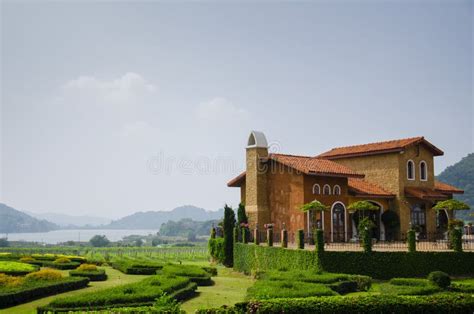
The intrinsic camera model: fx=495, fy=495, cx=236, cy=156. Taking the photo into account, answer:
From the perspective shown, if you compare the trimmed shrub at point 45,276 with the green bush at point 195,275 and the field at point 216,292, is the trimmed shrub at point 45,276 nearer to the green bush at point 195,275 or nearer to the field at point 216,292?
the field at point 216,292

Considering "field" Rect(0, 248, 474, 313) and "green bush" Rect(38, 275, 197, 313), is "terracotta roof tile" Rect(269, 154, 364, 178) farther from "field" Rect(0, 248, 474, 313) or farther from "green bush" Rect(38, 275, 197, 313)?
"green bush" Rect(38, 275, 197, 313)

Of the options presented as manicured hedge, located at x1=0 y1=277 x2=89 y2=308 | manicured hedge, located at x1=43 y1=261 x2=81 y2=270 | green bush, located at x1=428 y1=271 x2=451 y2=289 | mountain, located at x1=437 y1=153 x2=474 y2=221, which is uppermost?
mountain, located at x1=437 y1=153 x2=474 y2=221

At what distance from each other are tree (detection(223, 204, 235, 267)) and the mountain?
79.7 metres

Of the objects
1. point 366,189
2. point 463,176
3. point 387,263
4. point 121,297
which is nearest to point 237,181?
point 366,189

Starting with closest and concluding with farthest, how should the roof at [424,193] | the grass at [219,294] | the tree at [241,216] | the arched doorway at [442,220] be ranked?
the grass at [219,294], the roof at [424,193], the tree at [241,216], the arched doorway at [442,220]

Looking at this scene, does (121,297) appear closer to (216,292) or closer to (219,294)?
(219,294)

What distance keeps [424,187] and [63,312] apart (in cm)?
2849

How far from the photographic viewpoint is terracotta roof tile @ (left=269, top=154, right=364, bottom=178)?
102ft

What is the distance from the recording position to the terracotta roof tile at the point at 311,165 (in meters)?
31.2

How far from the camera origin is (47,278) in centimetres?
2167

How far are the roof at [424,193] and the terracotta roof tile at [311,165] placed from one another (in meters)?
3.82

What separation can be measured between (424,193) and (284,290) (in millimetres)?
20859

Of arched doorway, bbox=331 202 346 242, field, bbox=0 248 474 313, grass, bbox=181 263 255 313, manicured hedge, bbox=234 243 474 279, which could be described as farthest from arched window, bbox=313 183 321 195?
field, bbox=0 248 474 313

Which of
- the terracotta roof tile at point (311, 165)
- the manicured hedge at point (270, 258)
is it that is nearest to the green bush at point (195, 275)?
the manicured hedge at point (270, 258)
